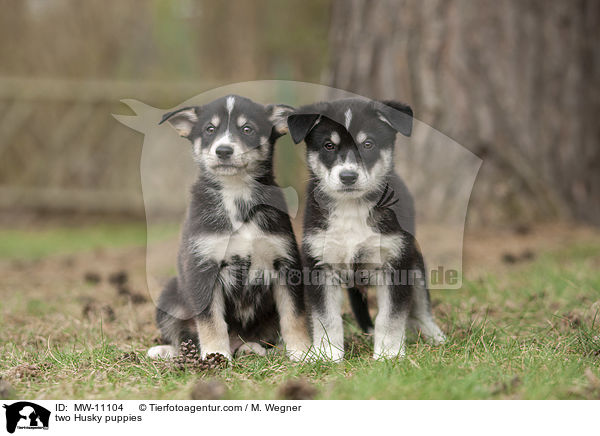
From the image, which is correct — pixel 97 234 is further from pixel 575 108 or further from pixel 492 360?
pixel 492 360

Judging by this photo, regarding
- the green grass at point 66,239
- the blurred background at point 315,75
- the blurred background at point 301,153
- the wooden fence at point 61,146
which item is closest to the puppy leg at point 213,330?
the blurred background at point 301,153

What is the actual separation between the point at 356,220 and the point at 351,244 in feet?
0.49

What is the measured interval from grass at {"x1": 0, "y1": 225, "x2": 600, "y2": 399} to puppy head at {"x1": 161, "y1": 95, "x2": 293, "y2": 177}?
3.64 feet

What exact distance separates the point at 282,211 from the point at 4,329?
225cm

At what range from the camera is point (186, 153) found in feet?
13.8

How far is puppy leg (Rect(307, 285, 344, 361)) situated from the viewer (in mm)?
3568

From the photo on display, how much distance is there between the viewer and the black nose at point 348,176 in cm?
351

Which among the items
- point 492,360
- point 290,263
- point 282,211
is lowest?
point 492,360

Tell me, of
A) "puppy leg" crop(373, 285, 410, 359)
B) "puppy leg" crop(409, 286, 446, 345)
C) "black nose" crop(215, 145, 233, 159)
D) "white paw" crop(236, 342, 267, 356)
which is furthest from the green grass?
"puppy leg" crop(373, 285, 410, 359)

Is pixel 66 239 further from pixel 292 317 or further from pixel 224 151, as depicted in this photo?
pixel 292 317

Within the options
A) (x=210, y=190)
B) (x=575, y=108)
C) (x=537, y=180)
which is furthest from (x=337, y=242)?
(x=575, y=108)

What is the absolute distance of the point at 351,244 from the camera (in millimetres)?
Answer: 3596
